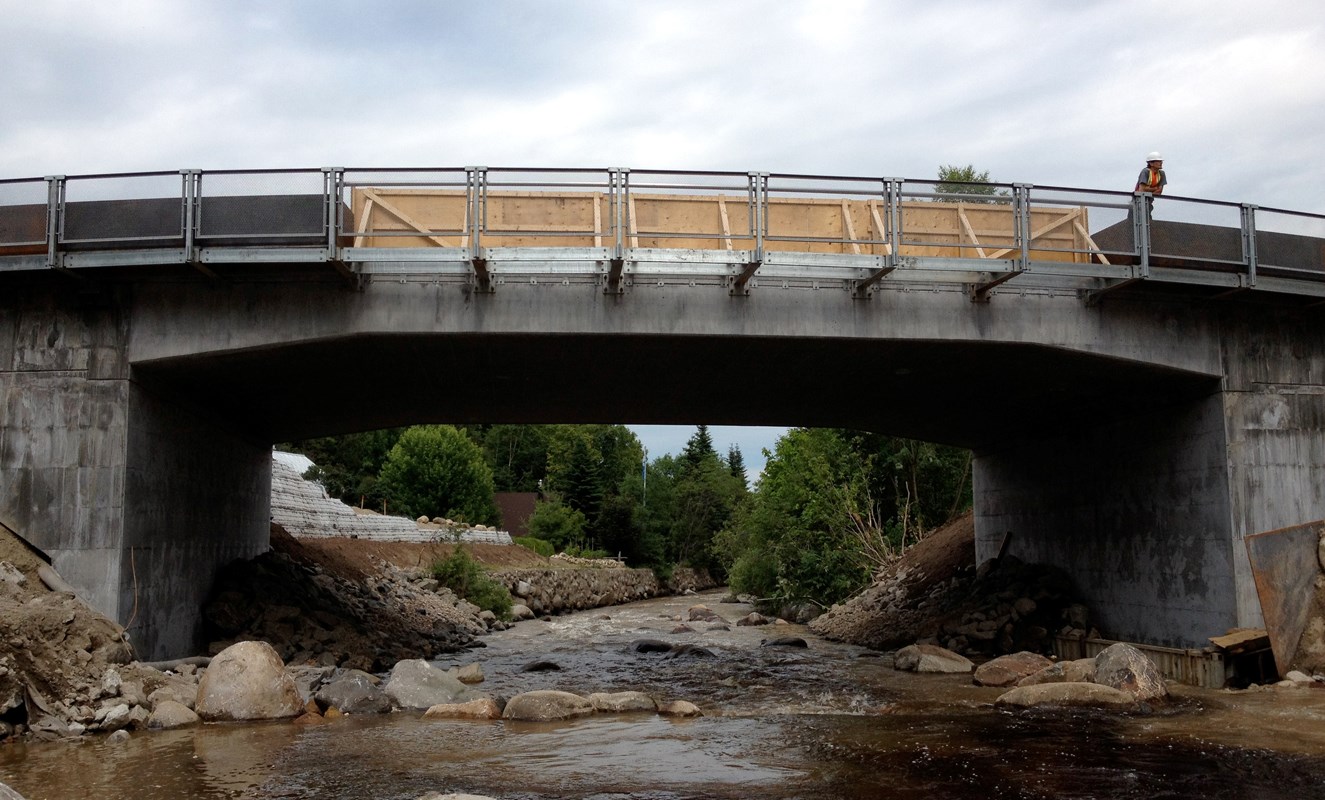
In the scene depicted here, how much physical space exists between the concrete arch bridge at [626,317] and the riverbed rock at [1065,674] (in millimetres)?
2508

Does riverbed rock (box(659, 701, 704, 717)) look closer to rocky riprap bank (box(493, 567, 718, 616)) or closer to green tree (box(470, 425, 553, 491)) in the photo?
rocky riprap bank (box(493, 567, 718, 616))

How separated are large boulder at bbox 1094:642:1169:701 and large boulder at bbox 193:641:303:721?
11928 mm

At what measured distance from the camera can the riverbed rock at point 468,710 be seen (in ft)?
50.7

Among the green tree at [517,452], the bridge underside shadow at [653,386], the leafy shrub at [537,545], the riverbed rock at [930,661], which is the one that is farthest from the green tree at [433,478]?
the riverbed rock at [930,661]

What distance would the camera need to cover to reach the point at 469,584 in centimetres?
3634

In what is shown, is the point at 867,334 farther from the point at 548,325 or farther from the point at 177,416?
the point at 177,416

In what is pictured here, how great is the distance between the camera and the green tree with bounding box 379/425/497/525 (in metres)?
63.3

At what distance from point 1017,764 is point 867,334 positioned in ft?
24.9

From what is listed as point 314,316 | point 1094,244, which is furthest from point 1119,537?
point 314,316

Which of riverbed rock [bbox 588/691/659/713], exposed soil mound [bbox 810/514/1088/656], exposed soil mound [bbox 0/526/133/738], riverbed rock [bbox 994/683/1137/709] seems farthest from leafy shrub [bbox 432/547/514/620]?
riverbed rock [bbox 994/683/1137/709]

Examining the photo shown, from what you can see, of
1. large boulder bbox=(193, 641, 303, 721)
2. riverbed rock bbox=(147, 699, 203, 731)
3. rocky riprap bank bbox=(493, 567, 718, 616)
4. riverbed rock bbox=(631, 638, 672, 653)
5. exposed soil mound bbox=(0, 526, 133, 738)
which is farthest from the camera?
rocky riprap bank bbox=(493, 567, 718, 616)

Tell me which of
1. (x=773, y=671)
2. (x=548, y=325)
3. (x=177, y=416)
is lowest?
(x=773, y=671)

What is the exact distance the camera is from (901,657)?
70.7ft

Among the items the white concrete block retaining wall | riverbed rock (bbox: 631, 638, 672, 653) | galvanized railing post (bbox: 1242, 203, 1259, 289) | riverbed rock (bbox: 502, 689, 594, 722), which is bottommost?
riverbed rock (bbox: 631, 638, 672, 653)
